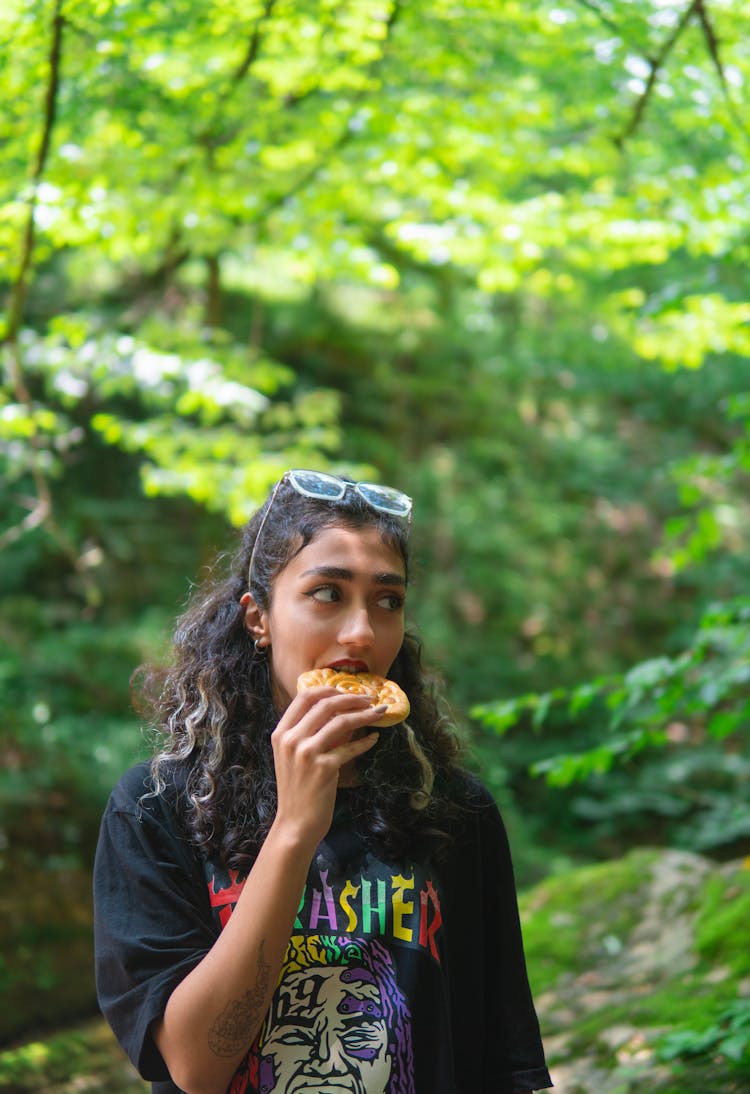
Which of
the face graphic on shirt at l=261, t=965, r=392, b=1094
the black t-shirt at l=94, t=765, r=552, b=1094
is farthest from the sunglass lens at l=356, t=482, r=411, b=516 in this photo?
the face graphic on shirt at l=261, t=965, r=392, b=1094

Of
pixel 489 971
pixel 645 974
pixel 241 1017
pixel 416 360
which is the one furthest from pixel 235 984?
pixel 416 360

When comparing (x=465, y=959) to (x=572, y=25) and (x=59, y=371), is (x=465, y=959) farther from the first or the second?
(x=59, y=371)

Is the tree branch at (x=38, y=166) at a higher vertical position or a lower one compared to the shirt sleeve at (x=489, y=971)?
higher

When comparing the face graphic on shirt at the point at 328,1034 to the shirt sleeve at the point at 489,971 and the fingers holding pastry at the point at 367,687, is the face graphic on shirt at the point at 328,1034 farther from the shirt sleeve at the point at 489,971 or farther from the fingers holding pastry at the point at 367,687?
the fingers holding pastry at the point at 367,687

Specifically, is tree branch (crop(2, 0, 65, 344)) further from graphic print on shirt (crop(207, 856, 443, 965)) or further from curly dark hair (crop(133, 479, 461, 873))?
graphic print on shirt (crop(207, 856, 443, 965))

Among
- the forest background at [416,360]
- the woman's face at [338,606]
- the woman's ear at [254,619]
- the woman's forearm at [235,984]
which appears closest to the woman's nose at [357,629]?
the woman's face at [338,606]

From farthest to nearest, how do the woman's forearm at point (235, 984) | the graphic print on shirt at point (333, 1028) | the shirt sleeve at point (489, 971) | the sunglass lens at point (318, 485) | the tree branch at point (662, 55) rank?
the tree branch at point (662, 55), the sunglass lens at point (318, 485), the shirt sleeve at point (489, 971), the graphic print on shirt at point (333, 1028), the woman's forearm at point (235, 984)

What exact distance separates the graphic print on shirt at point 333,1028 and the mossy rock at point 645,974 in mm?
1396

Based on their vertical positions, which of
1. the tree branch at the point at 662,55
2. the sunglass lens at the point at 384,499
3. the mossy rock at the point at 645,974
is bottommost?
the mossy rock at the point at 645,974

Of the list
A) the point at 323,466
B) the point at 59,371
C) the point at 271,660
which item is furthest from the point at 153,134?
the point at 271,660

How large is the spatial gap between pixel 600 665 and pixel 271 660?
336 inches

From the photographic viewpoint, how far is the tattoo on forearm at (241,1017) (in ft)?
4.49

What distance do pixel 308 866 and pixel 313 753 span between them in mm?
160

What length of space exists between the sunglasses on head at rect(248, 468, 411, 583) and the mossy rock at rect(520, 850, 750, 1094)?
169 cm
